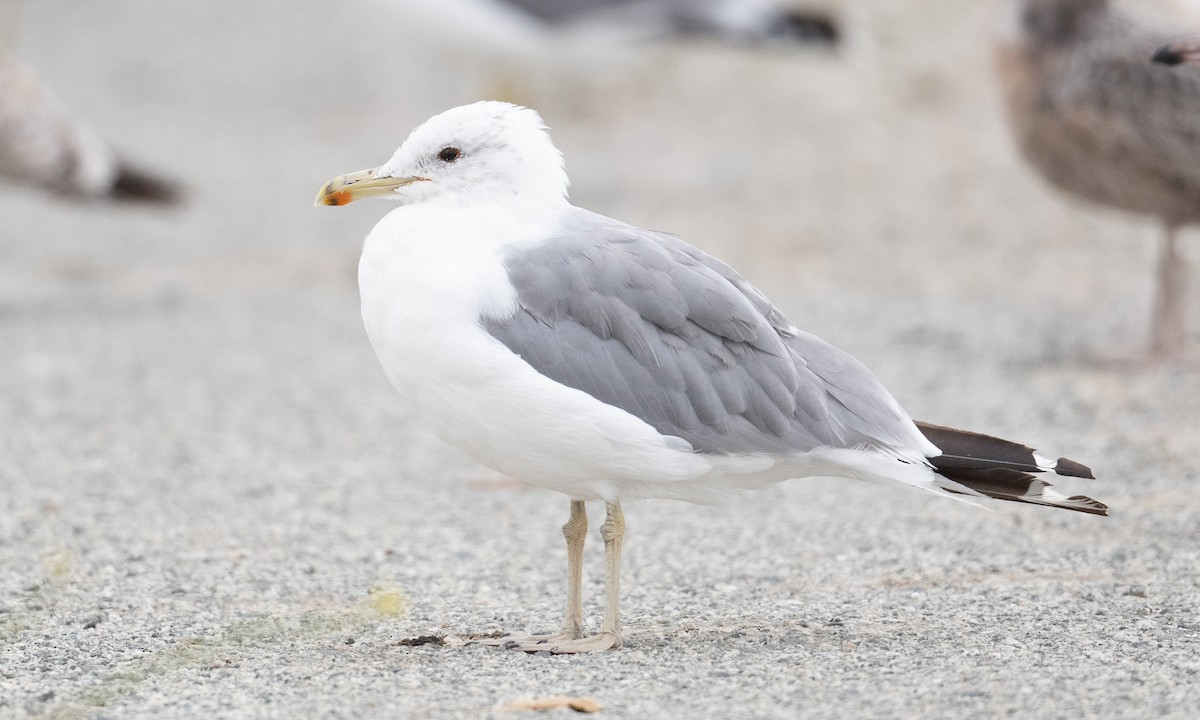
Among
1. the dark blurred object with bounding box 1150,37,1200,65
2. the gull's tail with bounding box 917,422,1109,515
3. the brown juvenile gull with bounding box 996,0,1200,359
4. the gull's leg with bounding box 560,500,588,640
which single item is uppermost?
the brown juvenile gull with bounding box 996,0,1200,359

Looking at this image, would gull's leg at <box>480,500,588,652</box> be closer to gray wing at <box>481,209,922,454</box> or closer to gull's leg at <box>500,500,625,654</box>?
gull's leg at <box>500,500,625,654</box>

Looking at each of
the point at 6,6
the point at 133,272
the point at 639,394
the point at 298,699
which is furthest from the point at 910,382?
the point at 6,6

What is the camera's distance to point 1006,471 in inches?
146

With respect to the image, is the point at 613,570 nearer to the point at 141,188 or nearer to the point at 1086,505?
the point at 1086,505

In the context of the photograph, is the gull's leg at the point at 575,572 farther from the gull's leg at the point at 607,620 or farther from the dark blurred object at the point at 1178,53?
the dark blurred object at the point at 1178,53

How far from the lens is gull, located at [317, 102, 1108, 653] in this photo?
3.58 m

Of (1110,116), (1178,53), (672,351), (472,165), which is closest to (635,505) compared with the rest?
(672,351)

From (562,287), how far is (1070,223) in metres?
7.57

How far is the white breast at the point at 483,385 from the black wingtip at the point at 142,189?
666 cm

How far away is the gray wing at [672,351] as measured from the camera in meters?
3.68

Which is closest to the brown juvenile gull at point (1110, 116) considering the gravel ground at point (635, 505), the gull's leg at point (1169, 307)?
the gull's leg at point (1169, 307)

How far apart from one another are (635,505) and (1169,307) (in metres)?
3.32

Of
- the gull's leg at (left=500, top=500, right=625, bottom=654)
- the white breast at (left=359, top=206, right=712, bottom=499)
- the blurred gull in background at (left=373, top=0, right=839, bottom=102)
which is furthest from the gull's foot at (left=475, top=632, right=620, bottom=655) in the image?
the blurred gull in background at (left=373, top=0, right=839, bottom=102)

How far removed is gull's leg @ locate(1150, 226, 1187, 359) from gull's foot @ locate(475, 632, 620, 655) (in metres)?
4.58
